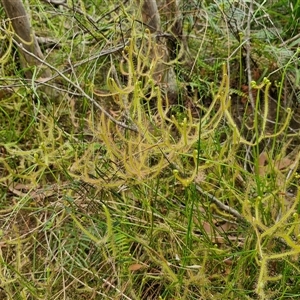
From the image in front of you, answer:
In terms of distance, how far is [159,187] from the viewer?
1113mm

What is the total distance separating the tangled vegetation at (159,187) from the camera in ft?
3.06

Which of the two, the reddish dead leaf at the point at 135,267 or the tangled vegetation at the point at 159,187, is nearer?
the tangled vegetation at the point at 159,187

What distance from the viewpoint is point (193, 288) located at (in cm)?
101

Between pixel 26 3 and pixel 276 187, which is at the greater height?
pixel 26 3

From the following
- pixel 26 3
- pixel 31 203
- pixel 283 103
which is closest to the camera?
pixel 31 203

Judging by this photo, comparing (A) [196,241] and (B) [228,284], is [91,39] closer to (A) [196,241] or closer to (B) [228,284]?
(A) [196,241]

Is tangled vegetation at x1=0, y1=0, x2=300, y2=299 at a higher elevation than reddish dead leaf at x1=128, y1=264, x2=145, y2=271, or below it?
higher

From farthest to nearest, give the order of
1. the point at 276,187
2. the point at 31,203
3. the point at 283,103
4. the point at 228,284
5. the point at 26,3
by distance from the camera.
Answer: the point at 26,3
the point at 283,103
the point at 31,203
the point at 276,187
the point at 228,284

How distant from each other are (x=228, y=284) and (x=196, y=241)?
14cm

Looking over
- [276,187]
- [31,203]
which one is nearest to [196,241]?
[276,187]

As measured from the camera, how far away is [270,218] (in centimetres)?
100

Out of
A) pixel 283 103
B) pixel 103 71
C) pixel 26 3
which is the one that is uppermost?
pixel 26 3

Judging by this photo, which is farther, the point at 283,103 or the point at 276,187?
the point at 283,103

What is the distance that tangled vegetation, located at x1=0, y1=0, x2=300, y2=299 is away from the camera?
934 millimetres
